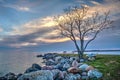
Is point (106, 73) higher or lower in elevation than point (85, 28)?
lower

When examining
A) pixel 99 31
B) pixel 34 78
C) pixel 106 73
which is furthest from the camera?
pixel 99 31

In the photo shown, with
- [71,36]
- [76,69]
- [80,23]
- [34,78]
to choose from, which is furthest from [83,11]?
[34,78]

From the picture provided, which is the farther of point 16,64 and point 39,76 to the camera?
point 16,64

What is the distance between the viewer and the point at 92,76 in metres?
25.6

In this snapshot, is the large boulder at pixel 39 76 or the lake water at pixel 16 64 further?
the lake water at pixel 16 64

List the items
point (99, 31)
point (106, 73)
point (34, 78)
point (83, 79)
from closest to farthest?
Answer: point (34, 78) < point (83, 79) < point (106, 73) < point (99, 31)

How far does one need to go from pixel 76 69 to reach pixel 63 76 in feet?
11.0

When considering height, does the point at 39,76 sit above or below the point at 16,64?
below

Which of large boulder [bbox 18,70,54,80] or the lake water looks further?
the lake water

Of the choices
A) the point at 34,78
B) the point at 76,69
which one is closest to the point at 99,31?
the point at 76,69

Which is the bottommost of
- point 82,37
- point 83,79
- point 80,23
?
point 83,79

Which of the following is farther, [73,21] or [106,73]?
[73,21]

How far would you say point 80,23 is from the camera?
53.9 meters

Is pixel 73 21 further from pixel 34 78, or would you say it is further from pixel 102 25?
pixel 34 78
